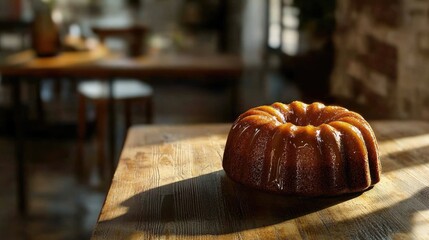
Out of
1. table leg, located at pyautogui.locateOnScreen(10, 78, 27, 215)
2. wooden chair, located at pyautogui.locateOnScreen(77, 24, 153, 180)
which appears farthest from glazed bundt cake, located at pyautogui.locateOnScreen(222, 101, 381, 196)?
wooden chair, located at pyautogui.locateOnScreen(77, 24, 153, 180)

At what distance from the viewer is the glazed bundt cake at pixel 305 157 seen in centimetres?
158

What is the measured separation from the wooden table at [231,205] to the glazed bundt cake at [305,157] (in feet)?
0.10

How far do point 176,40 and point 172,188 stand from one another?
476cm

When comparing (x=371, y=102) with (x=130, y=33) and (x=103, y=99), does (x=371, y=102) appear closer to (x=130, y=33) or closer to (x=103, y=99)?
(x=103, y=99)

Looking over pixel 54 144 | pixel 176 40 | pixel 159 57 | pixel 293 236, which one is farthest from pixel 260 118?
pixel 176 40

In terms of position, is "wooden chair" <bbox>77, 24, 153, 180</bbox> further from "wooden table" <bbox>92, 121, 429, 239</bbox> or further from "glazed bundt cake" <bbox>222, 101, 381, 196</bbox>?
"glazed bundt cake" <bbox>222, 101, 381, 196</bbox>

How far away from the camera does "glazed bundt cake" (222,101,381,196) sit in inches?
62.1

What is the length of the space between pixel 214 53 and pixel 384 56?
1572 mm

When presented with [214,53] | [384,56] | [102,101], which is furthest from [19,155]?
[384,56]

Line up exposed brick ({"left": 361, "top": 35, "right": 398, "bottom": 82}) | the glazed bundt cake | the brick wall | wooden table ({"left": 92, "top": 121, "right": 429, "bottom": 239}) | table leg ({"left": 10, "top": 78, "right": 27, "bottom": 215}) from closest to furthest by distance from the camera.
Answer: wooden table ({"left": 92, "top": 121, "right": 429, "bottom": 239}), the glazed bundt cake, the brick wall, exposed brick ({"left": 361, "top": 35, "right": 398, "bottom": 82}), table leg ({"left": 10, "top": 78, "right": 27, "bottom": 215})

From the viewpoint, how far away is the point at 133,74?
154 inches

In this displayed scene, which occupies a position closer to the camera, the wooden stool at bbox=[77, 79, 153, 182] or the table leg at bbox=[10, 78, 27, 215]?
the table leg at bbox=[10, 78, 27, 215]

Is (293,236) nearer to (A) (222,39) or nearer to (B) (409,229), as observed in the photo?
(B) (409,229)

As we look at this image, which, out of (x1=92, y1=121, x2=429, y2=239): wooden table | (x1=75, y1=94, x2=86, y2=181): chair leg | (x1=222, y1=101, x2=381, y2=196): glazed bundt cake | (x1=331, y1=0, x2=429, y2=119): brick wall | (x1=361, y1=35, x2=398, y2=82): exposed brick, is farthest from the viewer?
(x1=75, y1=94, x2=86, y2=181): chair leg
